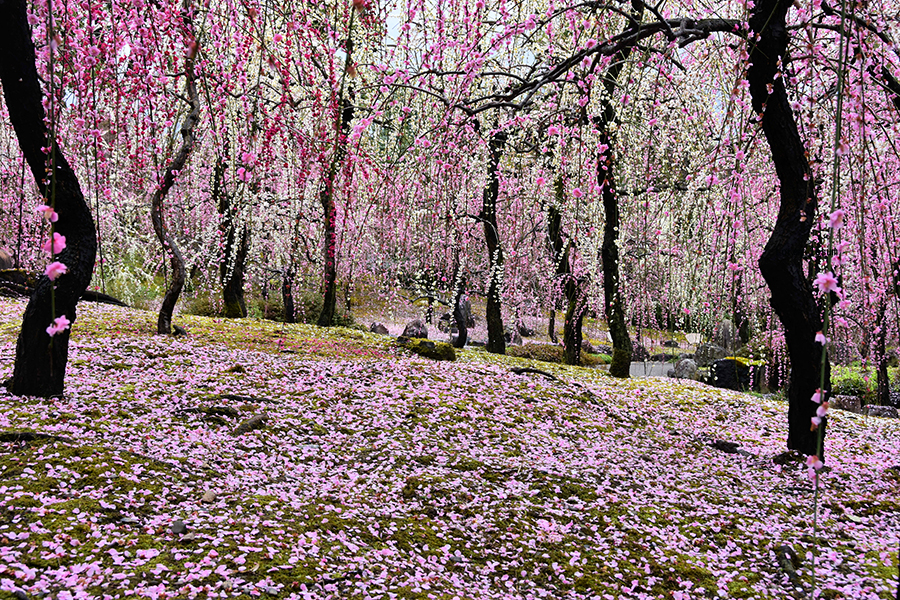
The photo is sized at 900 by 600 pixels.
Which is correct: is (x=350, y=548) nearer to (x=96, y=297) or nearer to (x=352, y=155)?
(x=352, y=155)

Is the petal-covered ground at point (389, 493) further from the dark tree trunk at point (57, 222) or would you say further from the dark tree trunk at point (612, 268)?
the dark tree trunk at point (612, 268)

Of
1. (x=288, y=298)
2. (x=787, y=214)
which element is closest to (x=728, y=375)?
(x=787, y=214)

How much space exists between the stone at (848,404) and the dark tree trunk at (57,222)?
12.9 metres

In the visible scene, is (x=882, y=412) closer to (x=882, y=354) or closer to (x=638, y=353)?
(x=882, y=354)

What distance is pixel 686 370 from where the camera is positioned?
16359 millimetres

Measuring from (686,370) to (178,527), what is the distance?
15.6m

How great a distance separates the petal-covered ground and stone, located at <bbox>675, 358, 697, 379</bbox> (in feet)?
27.1

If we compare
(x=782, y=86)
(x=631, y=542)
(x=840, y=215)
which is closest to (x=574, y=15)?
(x=782, y=86)

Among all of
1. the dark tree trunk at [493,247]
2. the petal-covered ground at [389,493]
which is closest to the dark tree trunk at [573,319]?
the dark tree trunk at [493,247]

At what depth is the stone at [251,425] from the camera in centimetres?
521

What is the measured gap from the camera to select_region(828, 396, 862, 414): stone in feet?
37.3

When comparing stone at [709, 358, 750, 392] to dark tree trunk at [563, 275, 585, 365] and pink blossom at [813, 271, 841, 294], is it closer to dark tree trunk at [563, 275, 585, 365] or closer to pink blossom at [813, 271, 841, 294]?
dark tree trunk at [563, 275, 585, 365]

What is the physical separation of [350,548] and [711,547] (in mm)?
2611

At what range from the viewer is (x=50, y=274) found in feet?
5.86
